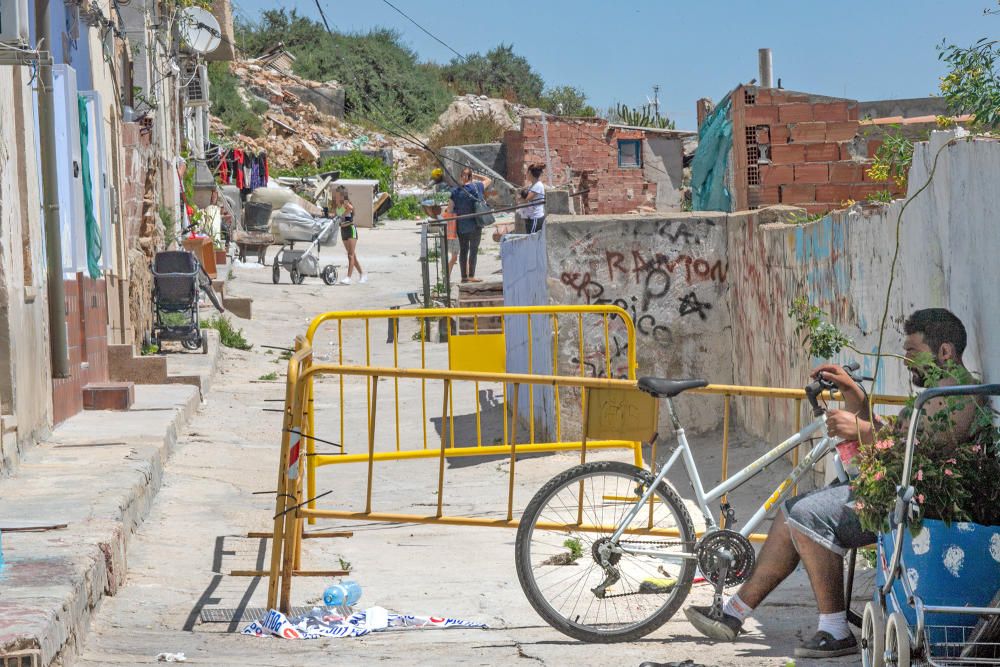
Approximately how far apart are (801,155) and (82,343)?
6.58m

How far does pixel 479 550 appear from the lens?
23.9ft

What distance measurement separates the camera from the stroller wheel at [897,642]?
3.68 metres

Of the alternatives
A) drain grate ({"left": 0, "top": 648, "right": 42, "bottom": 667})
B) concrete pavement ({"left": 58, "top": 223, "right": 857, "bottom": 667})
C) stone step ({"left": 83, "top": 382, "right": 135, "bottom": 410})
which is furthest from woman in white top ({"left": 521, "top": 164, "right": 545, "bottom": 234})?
drain grate ({"left": 0, "top": 648, "right": 42, "bottom": 667})

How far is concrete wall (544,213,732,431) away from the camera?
10.2m

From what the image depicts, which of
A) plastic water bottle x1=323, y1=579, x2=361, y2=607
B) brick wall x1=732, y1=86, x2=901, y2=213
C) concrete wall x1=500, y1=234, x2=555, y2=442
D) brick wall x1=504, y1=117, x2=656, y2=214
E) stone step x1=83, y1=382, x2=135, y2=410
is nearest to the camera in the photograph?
plastic water bottle x1=323, y1=579, x2=361, y2=607

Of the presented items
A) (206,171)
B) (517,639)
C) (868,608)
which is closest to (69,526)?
(517,639)

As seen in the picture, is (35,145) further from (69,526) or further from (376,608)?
(376,608)

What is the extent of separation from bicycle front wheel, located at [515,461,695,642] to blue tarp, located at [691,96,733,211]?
7627 millimetres

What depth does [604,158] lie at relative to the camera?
109 feet

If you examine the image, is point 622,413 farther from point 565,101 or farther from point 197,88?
point 565,101

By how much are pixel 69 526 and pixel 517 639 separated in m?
2.21

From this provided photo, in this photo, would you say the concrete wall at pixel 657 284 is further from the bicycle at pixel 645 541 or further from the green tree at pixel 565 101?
the green tree at pixel 565 101

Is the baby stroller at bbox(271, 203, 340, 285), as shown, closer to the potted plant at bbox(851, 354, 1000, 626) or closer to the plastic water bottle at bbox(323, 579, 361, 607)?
the plastic water bottle at bbox(323, 579, 361, 607)

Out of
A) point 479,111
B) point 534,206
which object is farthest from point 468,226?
point 479,111
